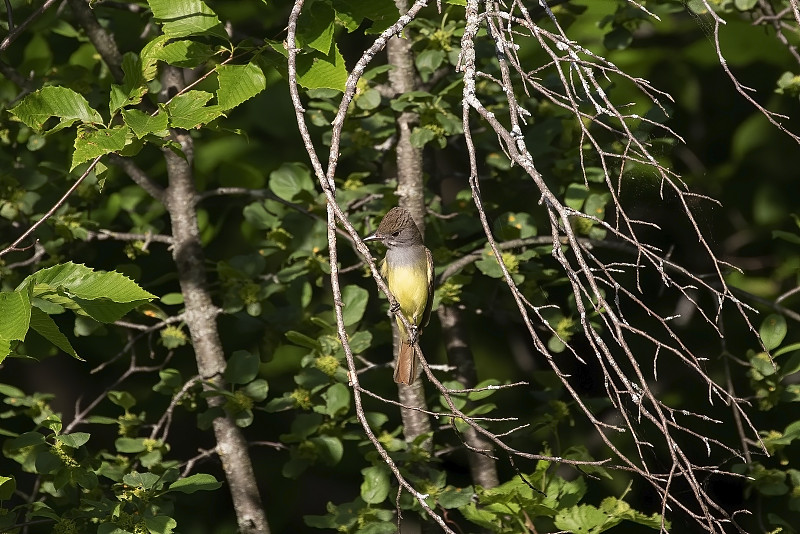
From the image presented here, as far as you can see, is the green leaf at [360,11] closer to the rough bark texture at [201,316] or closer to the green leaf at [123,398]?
the rough bark texture at [201,316]

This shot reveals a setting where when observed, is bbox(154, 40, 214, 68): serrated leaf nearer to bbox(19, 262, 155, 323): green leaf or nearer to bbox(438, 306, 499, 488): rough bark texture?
bbox(19, 262, 155, 323): green leaf

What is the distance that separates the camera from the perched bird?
3039 mm

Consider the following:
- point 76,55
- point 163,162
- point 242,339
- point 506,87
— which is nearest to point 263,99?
point 163,162

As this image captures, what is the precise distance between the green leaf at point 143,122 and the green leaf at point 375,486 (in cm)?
134

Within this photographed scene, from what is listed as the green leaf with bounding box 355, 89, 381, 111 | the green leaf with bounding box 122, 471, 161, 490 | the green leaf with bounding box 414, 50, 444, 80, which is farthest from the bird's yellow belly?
the green leaf with bounding box 122, 471, 161, 490

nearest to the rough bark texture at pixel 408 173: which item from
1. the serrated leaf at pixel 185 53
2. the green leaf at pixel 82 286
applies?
the serrated leaf at pixel 185 53

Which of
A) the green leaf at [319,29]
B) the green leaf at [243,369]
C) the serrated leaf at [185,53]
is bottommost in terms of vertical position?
the green leaf at [243,369]

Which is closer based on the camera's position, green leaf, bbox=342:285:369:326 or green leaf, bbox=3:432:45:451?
green leaf, bbox=3:432:45:451

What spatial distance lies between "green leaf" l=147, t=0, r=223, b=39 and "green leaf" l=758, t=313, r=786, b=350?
2.00 metres

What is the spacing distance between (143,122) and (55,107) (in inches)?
9.2

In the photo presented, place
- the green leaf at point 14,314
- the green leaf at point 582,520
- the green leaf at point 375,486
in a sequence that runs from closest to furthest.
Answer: the green leaf at point 14,314
the green leaf at point 582,520
the green leaf at point 375,486

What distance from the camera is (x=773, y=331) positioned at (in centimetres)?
321

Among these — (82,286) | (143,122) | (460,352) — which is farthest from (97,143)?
(460,352)

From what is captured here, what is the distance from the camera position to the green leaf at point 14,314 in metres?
1.86
